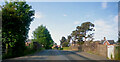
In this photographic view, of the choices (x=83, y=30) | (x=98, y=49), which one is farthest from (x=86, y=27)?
(x=98, y=49)

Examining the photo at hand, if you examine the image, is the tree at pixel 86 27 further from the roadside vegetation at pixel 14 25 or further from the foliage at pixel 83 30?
the roadside vegetation at pixel 14 25

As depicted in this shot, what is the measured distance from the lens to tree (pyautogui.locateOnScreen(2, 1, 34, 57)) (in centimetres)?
1953

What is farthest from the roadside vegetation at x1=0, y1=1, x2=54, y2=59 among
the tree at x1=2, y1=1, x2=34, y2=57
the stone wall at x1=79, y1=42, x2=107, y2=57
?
the stone wall at x1=79, y1=42, x2=107, y2=57

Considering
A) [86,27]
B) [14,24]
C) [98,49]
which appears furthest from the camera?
[86,27]

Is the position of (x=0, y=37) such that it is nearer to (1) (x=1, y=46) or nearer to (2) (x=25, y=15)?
(1) (x=1, y=46)

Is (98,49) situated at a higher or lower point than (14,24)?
lower

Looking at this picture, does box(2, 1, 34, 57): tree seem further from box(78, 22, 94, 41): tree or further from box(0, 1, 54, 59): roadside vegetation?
box(78, 22, 94, 41): tree

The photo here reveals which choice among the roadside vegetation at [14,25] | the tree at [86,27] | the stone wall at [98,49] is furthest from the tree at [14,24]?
the tree at [86,27]

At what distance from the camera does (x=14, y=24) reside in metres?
20.6

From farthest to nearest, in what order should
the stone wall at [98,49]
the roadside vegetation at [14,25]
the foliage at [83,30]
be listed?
the foliage at [83,30], the stone wall at [98,49], the roadside vegetation at [14,25]

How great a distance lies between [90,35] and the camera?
53844mm

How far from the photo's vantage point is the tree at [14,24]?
769 inches

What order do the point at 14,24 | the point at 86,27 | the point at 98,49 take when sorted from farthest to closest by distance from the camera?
1. the point at 86,27
2. the point at 98,49
3. the point at 14,24

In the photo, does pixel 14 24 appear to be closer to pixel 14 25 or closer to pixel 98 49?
pixel 14 25
